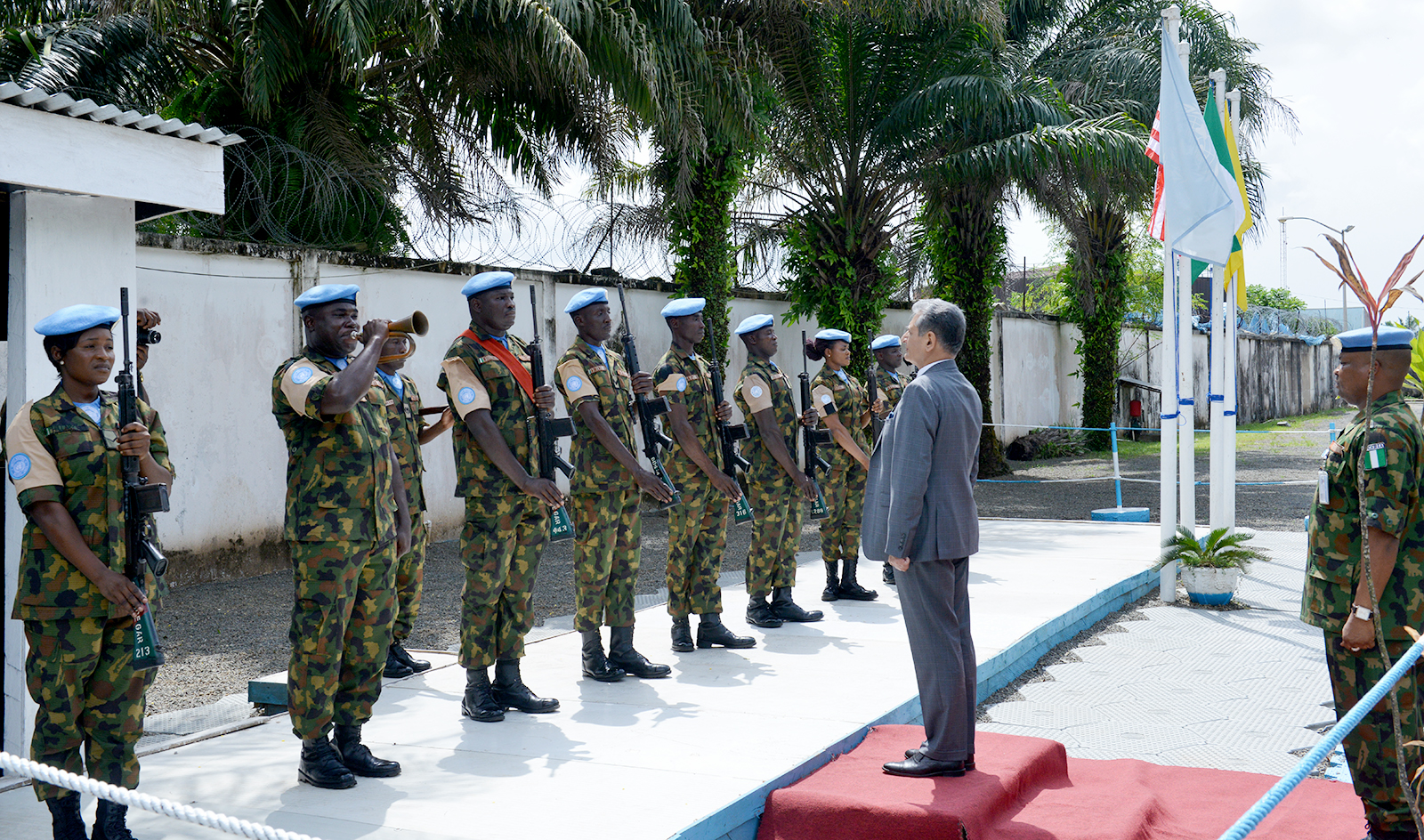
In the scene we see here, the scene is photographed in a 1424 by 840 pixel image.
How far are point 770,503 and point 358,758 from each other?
9.84 ft

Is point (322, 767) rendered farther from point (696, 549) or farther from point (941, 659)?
point (696, 549)

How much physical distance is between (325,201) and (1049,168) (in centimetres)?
761

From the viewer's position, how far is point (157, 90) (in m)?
10.6

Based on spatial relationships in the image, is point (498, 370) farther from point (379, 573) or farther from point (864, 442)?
point (864, 442)

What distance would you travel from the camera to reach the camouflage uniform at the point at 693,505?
559cm

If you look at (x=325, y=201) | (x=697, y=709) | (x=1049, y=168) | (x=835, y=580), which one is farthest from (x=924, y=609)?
(x=1049, y=168)

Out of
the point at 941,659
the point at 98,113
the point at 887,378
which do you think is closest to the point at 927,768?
the point at 941,659

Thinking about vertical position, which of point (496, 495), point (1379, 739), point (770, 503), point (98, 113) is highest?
point (98, 113)

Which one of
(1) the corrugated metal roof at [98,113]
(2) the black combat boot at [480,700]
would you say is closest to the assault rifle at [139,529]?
(1) the corrugated metal roof at [98,113]

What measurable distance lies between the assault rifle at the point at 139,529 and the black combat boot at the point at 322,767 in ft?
2.28

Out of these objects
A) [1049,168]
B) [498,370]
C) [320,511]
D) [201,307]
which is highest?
[1049,168]

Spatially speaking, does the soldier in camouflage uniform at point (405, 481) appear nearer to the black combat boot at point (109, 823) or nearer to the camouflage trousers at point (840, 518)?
the black combat boot at point (109, 823)

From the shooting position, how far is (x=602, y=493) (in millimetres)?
5055

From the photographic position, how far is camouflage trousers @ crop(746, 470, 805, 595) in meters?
6.29
